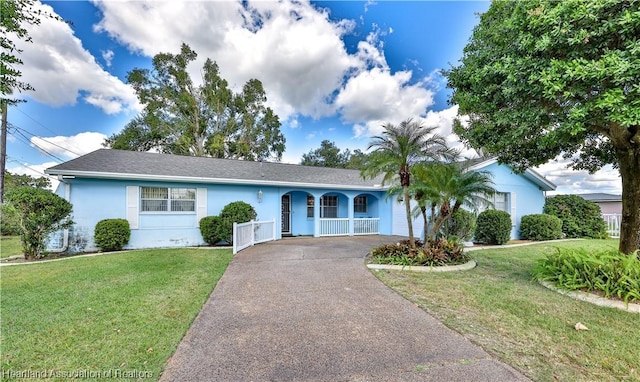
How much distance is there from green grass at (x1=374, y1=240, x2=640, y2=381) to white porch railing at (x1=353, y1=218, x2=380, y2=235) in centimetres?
789

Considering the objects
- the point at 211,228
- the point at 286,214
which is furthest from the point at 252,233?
the point at 286,214

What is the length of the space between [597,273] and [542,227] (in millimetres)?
9245

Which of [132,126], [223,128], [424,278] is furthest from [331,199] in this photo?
[132,126]

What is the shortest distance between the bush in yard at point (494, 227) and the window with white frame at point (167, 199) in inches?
482

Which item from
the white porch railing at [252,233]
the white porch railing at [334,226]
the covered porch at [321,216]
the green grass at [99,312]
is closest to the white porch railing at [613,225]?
the covered porch at [321,216]

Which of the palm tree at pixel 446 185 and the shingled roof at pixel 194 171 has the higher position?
the shingled roof at pixel 194 171

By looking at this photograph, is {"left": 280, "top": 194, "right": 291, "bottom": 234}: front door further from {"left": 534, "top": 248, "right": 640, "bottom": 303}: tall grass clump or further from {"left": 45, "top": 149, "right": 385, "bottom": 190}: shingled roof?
{"left": 534, "top": 248, "right": 640, "bottom": 303}: tall grass clump

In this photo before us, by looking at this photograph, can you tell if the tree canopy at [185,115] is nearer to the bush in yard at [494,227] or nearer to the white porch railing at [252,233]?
the white porch railing at [252,233]

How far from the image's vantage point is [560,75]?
4.09m

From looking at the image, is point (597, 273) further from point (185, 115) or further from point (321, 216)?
point (185, 115)

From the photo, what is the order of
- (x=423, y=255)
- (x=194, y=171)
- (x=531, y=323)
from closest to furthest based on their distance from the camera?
(x=531, y=323) < (x=423, y=255) < (x=194, y=171)

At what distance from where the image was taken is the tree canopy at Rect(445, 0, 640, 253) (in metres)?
3.74

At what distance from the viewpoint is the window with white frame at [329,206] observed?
50.3 ft

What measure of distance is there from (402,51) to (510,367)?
543 inches
